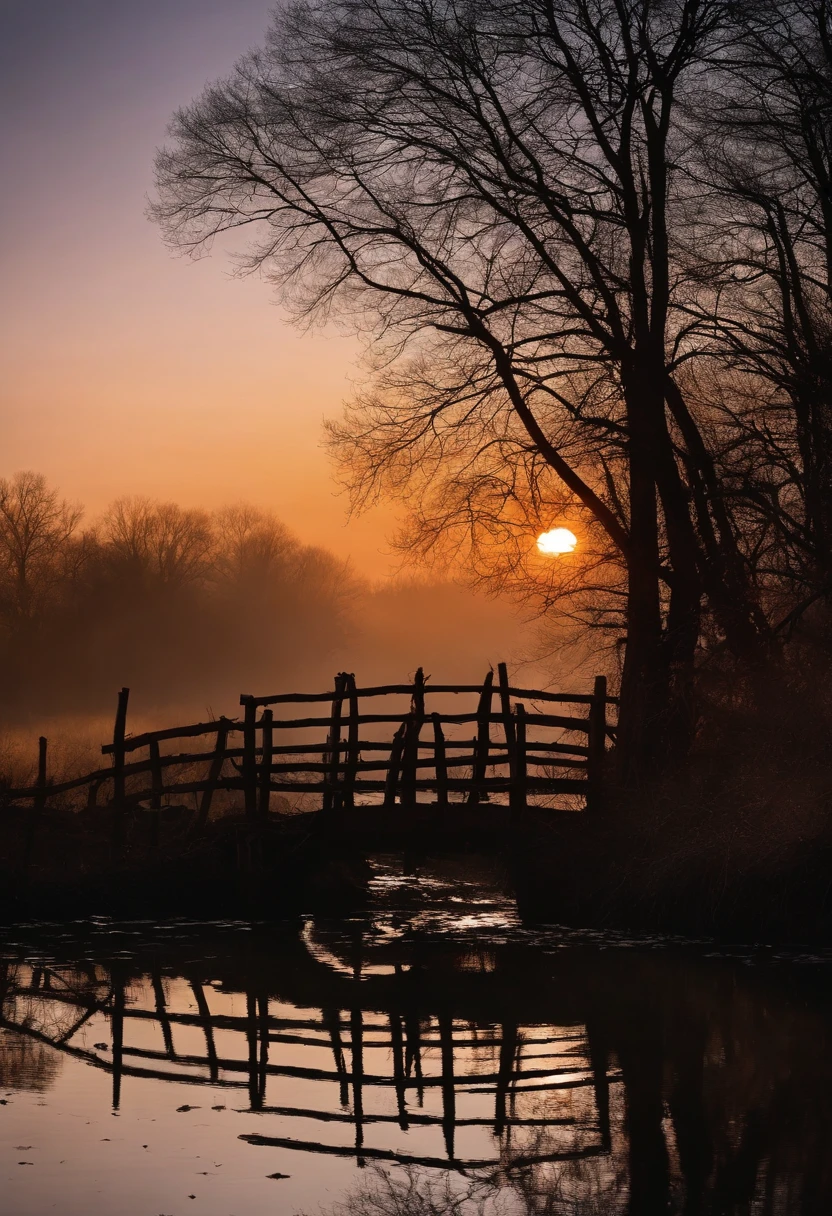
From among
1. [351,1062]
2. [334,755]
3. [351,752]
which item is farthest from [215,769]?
[351,1062]

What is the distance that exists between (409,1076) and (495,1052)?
0.82m

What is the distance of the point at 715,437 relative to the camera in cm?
1806

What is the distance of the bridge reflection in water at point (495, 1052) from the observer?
24.5 ft

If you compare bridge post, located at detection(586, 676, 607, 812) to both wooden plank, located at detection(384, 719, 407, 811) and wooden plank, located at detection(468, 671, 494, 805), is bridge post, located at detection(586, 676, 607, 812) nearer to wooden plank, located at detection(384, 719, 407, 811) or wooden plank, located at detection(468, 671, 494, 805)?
wooden plank, located at detection(468, 671, 494, 805)

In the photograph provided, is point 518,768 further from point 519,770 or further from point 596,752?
point 596,752

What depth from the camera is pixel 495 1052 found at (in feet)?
32.5

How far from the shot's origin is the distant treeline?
57.6 m

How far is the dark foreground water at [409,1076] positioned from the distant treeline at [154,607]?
44.4m

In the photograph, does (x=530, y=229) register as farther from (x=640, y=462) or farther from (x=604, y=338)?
(x=640, y=462)

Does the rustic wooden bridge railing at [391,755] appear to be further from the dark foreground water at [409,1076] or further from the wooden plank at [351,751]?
the dark foreground water at [409,1076]

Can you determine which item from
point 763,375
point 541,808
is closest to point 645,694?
point 541,808

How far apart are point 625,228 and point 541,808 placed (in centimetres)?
803

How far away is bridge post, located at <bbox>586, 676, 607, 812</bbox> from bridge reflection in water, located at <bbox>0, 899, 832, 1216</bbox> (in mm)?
2827

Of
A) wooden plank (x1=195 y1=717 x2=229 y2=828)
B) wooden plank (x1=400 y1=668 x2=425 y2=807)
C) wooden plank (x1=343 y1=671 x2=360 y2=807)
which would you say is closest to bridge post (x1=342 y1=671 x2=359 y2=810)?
wooden plank (x1=343 y1=671 x2=360 y2=807)
